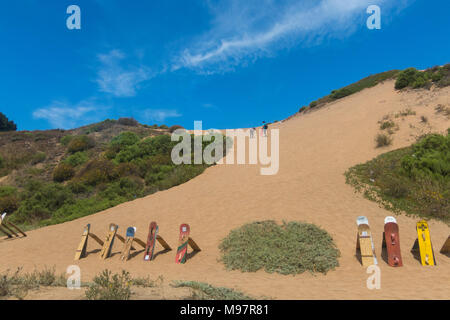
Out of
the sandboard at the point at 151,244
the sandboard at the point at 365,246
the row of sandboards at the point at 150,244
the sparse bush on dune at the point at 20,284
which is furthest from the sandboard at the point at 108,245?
the sandboard at the point at 365,246

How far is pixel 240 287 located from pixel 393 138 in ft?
54.3

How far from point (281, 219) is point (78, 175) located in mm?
17324

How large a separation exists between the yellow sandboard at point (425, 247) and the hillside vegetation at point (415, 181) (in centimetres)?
287

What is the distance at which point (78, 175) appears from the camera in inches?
822

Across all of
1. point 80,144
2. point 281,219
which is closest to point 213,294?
point 281,219

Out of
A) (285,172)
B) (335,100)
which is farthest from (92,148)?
(335,100)

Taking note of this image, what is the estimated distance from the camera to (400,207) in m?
10.0

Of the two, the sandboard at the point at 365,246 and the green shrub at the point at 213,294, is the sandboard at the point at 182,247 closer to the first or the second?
the green shrub at the point at 213,294

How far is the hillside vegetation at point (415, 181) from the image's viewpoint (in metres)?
9.79

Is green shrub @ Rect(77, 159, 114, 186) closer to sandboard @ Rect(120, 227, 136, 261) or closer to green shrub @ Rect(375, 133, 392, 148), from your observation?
sandboard @ Rect(120, 227, 136, 261)

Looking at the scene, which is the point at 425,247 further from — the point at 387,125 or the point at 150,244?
A: the point at 387,125

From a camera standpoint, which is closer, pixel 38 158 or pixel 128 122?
pixel 38 158

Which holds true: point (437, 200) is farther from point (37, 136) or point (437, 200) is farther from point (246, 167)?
point (37, 136)

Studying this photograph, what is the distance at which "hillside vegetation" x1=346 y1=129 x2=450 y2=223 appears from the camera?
9789mm
